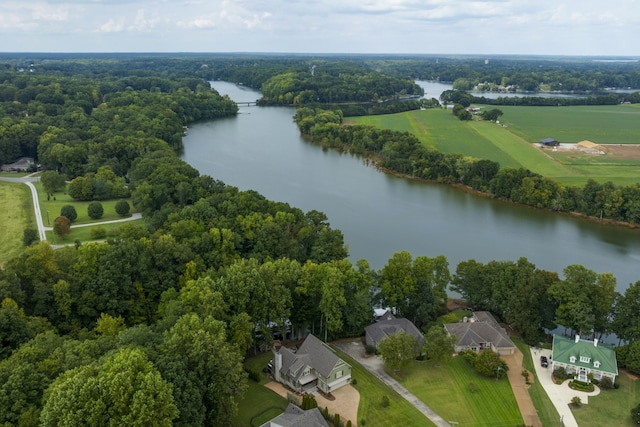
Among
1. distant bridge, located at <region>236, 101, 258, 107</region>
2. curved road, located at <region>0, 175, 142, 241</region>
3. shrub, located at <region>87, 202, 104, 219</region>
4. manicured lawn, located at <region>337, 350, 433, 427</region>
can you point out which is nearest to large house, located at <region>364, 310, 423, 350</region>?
manicured lawn, located at <region>337, 350, 433, 427</region>

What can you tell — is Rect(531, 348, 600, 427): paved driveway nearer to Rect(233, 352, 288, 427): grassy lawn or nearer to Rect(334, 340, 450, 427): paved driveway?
Rect(334, 340, 450, 427): paved driveway

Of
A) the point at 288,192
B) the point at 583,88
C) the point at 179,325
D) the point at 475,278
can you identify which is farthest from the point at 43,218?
the point at 583,88

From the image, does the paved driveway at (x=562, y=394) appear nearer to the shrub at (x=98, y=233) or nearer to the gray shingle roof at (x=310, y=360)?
the gray shingle roof at (x=310, y=360)

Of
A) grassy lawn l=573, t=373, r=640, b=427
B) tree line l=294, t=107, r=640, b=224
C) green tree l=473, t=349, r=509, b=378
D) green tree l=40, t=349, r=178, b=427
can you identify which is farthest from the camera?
tree line l=294, t=107, r=640, b=224

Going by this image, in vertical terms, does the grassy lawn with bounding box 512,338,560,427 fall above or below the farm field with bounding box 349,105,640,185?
below

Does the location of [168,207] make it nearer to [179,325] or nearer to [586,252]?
[179,325]

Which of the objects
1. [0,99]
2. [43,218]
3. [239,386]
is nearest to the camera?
[239,386]
